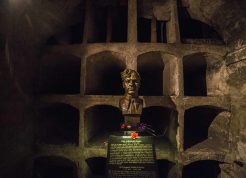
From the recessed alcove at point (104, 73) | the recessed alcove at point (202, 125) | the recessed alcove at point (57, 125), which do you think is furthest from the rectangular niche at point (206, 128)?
the recessed alcove at point (57, 125)

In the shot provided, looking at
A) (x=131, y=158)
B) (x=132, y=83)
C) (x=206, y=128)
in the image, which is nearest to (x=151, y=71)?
(x=206, y=128)

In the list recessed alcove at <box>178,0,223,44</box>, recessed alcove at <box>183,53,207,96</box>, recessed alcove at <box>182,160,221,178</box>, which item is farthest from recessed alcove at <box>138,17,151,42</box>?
recessed alcove at <box>182,160,221,178</box>

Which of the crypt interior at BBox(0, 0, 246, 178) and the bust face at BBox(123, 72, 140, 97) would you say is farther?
the crypt interior at BBox(0, 0, 246, 178)

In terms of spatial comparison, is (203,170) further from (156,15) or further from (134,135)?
(156,15)

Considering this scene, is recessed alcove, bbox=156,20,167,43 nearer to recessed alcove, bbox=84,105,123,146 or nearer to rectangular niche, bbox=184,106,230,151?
rectangular niche, bbox=184,106,230,151

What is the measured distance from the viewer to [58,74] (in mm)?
6980

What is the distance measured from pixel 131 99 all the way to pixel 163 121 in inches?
109

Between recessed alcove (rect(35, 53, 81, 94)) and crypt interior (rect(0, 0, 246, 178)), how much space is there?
3 centimetres

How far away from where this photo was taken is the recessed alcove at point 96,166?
20.2ft

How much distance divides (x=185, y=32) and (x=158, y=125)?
381 cm

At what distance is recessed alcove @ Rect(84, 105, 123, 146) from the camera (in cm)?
615

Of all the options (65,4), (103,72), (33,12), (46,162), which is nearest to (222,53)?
(103,72)

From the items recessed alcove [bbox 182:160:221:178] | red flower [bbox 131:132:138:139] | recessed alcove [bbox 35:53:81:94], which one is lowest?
recessed alcove [bbox 182:160:221:178]

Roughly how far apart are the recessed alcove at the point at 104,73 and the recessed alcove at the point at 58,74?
0.63m
